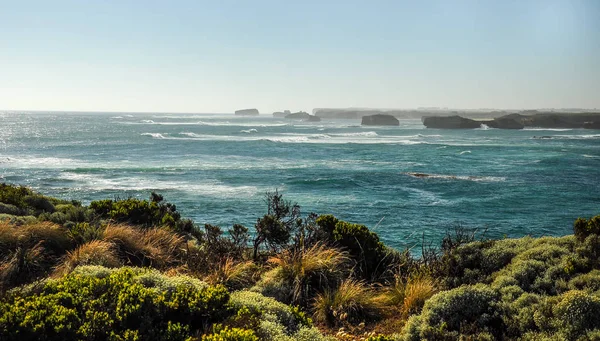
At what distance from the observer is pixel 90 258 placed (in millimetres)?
8469

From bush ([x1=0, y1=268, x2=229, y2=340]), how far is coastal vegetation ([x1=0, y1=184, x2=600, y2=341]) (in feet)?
0.05

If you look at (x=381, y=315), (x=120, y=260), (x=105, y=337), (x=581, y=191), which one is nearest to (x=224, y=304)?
(x=105, y=337)

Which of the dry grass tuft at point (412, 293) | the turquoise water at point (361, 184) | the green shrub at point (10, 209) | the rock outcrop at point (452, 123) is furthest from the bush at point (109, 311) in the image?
the rock outcrop at point (452, 123)

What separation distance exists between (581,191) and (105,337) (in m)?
39.1

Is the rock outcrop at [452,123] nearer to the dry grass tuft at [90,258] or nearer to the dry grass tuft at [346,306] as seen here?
the dry grass tuft at [346,306]

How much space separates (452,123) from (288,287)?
16900 cm

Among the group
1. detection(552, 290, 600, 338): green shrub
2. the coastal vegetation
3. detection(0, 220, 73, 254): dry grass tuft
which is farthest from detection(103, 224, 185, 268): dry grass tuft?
detection(552, 290, 600, 338): green shrub

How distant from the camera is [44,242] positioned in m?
9.45

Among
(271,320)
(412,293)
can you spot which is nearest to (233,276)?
(271,320)

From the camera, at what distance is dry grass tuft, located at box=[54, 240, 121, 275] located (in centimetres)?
831

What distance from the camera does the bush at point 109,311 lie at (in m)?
4.96

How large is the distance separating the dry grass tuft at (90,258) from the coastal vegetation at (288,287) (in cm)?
3

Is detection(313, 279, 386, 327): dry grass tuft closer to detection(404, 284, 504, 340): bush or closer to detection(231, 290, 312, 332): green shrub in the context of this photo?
detection(231, 290, 312, 332): green shrub

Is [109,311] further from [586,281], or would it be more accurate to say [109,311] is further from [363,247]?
[586,281]
